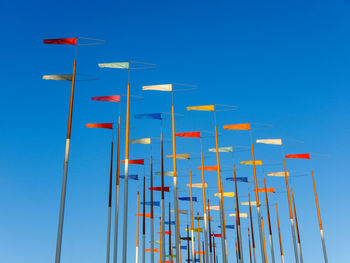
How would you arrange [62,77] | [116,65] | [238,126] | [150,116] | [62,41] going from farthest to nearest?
[238,126] < [150,116] < [116,65] < [62,41] < [62,77]

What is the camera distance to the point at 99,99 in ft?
81.4

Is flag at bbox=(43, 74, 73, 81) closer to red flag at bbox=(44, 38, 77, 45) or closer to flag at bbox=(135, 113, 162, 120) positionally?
red flag at bbox=(44, 38, 77, 45)

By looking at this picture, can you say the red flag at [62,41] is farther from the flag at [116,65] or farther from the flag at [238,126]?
the flag at [238,126]

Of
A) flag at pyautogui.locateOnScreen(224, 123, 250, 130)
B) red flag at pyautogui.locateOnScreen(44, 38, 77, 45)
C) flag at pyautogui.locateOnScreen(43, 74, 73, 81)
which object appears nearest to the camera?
flag at pyautogui.locateOnScreen(43, 74, 73, 81)

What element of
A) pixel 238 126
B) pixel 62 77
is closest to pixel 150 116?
pixel 238 126

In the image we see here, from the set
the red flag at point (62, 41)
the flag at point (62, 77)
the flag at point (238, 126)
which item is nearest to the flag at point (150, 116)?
the flag at point (238, 126)

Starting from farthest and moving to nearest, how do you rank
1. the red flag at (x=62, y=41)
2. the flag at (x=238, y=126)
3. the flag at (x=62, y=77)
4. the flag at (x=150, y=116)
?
the flag at (x=238, y=126)
the flag at (x=150, y=116)
the red flag at (x=62, y=41)
the flag at (x=62, y=77)

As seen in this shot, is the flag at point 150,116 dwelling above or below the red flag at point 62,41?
below

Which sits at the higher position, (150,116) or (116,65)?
(116,65)

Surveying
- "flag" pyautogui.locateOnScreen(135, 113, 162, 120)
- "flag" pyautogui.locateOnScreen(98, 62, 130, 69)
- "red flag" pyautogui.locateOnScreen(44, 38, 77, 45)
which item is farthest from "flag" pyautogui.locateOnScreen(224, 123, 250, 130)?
"red flag" pyautogui.locateOnScreen(44, 38, 77, 45)

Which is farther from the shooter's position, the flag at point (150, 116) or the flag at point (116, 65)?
the flag at point (150, 116)

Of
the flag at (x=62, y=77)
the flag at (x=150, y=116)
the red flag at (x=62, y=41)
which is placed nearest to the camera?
the flag at (x=62, y=77)

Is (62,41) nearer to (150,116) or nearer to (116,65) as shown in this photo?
(116,65)

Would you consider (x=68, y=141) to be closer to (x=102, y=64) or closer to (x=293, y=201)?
(x=102, y=64)
